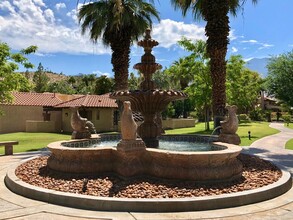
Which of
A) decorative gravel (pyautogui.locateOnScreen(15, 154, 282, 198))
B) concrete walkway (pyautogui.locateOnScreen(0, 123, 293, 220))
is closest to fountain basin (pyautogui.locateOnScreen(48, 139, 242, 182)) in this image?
decorative gravel (pyautogui.locateOnScreen(15, 154, 282, 198))

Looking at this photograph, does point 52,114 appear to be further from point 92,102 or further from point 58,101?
point 92,102

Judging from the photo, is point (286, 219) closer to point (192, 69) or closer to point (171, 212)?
point (171, 212)

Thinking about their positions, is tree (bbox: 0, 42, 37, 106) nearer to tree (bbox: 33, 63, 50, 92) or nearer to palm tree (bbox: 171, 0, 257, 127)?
palm tree (bbox: 171, 0, 257, 127)

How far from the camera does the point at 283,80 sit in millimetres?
21172

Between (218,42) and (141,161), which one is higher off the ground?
(218,42)

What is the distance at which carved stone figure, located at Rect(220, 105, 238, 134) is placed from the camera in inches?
391

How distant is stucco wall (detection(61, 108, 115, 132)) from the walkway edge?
26.0 meters

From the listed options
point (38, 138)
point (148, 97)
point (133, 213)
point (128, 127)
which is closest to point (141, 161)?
point (128, 127)

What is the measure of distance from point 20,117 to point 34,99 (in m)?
3.48

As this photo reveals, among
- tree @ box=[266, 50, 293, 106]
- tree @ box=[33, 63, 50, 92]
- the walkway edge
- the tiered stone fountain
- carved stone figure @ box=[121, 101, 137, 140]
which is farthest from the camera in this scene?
tree @ box=[33, 63, 50, 92]

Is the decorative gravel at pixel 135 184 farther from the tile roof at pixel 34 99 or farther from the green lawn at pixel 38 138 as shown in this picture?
the tile roof at pixel 34 99

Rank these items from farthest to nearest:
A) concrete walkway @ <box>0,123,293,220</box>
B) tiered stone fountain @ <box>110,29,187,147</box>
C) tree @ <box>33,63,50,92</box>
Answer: tree @ <box>33,63,50,92</box>, tiered stone fountain @ <box>110,29,187,147</box>, concrete walkway @ <box>0,123,293,220</box>

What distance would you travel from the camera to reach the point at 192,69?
31656 millimetres

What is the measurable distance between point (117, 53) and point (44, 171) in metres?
13.0
